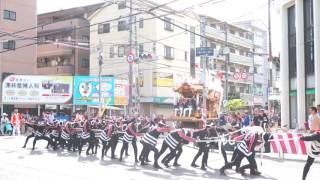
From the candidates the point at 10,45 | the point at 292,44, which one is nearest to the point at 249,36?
the point at 10,45

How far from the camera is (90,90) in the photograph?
133 feet

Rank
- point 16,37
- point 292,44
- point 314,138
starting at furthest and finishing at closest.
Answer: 1. point 16,37
2. point 292,44
3. point 314,138

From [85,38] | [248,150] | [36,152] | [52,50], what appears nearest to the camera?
[248,150]

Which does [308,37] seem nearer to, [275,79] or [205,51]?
[205,51]

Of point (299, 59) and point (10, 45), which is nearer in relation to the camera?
point (299, 59)

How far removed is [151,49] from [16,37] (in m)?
13.7

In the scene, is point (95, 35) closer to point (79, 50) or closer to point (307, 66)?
point (79, 50)

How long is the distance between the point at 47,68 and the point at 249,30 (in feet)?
97.8

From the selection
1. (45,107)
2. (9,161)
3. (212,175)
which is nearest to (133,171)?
(212,175)

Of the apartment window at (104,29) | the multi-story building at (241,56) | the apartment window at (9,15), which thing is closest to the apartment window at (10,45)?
the apartment window at (9,15)

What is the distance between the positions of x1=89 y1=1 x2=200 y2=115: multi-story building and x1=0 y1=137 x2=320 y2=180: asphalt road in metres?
28.2

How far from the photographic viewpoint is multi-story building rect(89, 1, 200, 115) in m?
49.1

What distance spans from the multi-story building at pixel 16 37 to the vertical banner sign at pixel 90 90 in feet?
24.8

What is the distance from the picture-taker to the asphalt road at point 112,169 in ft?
44.9
